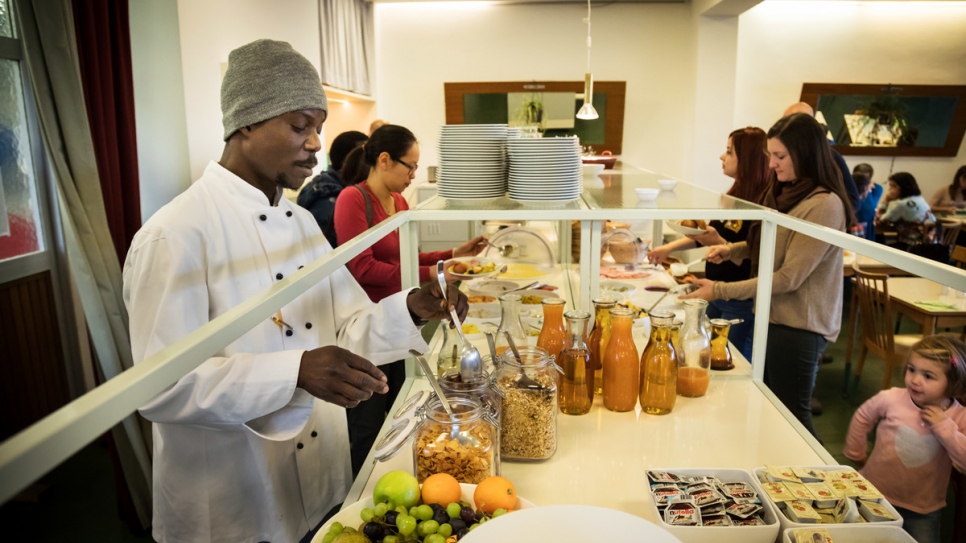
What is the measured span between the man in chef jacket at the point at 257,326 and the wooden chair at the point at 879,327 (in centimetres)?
304

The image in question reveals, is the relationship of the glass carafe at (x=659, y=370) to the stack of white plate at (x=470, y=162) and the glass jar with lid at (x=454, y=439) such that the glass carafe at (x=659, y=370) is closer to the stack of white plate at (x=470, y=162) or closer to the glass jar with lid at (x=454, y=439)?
the glass jar with lid at (x=454, y=439)

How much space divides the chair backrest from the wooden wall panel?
4121 millimetres

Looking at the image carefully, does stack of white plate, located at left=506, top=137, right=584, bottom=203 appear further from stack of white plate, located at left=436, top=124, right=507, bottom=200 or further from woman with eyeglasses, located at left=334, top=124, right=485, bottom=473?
woman with eyeglasses, located at left=334, top=124, right=485, bottom=473

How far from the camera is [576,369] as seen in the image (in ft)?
4.71

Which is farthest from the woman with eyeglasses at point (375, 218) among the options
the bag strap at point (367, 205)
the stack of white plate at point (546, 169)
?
the stack of white plate at point (546, 169)

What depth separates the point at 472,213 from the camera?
5.22 feet

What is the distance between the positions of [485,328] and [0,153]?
2058 mm

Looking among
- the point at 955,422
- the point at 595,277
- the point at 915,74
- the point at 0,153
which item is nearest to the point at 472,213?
the point at 595,277

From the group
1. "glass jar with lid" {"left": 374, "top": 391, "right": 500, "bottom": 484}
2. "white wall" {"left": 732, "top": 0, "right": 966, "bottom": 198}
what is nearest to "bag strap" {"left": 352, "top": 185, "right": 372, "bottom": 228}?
"glass jar with lid" {"left": 374, "top": 391, "right": 500, "bottom": 484}

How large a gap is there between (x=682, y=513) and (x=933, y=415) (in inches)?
52.1

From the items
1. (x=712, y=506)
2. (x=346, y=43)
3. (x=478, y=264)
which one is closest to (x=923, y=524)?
(x=712, y=506)

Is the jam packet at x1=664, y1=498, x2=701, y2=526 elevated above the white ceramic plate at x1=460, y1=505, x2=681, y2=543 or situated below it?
below

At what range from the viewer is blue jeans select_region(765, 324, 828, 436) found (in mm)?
2270

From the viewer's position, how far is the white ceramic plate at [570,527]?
0.79m
